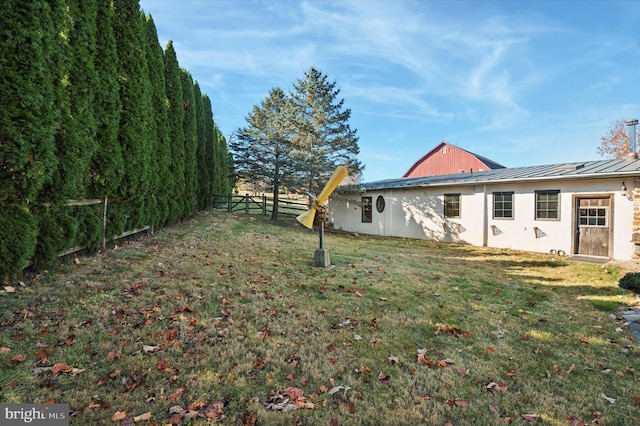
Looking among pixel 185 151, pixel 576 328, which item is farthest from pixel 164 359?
pixel 185 151

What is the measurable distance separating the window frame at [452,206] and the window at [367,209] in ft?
13.6

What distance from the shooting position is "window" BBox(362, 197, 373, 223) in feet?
53.8

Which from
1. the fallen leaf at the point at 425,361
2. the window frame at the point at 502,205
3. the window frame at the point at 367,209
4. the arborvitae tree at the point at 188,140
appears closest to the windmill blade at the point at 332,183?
the fallen leaf at the point at 425,361

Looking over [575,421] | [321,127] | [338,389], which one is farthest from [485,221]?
[338,389]

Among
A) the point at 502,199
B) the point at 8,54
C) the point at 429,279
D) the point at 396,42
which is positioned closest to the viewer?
the point at 8,54

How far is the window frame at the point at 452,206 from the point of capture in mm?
12906

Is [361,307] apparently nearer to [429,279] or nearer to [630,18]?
[429,279]

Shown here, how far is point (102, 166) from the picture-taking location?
18.7 ft

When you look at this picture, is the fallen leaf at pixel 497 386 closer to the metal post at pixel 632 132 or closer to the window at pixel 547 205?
the window at pixel 547 205

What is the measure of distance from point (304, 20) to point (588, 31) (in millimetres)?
8611

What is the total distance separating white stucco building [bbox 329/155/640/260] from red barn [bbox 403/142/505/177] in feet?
42.0

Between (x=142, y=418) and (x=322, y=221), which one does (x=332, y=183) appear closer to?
(x=322, y=221)

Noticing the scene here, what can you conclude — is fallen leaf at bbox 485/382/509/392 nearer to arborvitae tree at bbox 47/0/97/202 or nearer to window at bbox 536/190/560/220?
arborvitae tree at bbox 47/0/97/202

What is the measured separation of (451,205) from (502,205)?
2.07m
